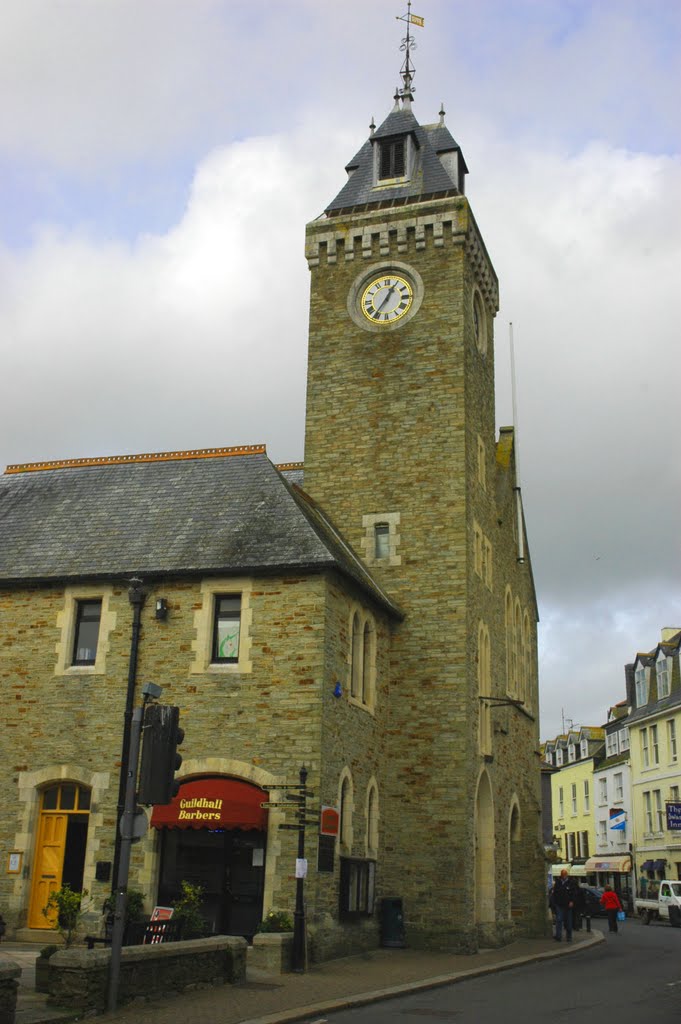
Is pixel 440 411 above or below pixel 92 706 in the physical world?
above

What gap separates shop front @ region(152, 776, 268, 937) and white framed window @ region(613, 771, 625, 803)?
42.7 metres

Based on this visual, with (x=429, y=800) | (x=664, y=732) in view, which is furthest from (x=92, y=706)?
(x=664, y=732)

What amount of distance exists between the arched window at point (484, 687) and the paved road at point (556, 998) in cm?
528

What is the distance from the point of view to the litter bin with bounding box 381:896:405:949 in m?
22.1

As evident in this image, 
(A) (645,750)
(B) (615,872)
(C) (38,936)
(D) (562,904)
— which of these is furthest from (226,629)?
(B) (615,872)

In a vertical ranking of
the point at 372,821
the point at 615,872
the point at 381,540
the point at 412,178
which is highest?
the point at 412,178

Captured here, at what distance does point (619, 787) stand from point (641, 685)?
637cm

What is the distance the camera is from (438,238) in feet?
91.1

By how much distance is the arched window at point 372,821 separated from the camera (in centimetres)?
2266

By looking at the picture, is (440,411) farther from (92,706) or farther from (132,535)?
(92,706)

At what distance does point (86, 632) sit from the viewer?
22.2m

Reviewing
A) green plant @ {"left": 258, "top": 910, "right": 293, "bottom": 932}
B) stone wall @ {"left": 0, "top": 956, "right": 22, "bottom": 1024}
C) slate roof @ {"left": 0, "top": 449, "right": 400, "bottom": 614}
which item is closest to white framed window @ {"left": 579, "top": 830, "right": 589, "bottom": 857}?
slate roof @ {"left": 0, "top": 449, "right": 400, "bottom": 614}

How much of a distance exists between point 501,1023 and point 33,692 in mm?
12796

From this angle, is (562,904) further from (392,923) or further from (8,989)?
(8,989)
